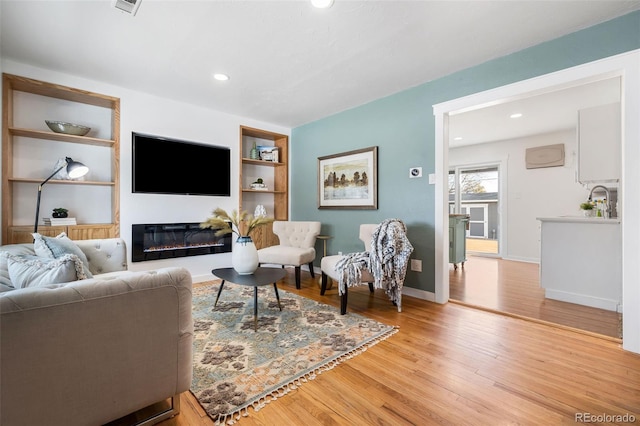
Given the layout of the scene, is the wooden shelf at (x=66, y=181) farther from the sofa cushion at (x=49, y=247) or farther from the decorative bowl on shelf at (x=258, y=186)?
the decorative bowl on shelf at (x=258, y=186)

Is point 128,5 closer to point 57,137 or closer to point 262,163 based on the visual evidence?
point 57,137

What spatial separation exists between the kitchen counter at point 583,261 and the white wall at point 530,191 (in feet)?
8.95

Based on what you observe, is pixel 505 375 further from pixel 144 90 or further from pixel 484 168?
pixel 484 168

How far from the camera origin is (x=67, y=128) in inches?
114

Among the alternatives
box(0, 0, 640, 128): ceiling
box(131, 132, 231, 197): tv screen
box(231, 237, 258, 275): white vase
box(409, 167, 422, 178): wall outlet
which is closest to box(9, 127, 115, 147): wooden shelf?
box(131, 132, 231, 197): tv screen

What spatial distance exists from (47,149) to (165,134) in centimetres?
116

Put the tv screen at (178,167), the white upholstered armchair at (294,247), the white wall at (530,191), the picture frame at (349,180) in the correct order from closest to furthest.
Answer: the tv screen at (178,167)
the white upholstered armchair at (294,247)
the picture frame at (349,180)
the white wall at (530,191)

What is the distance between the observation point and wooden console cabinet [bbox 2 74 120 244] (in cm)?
266

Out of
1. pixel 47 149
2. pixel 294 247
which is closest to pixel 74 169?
pixel 47 149

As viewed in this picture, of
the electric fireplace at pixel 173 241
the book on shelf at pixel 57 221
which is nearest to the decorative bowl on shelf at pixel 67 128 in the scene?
the book on shelf at pixel 57 221

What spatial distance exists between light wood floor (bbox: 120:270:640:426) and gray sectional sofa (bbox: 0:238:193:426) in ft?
0.95

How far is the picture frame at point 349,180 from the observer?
368cm

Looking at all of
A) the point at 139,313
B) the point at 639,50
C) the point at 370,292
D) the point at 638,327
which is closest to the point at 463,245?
the point at 370,292
